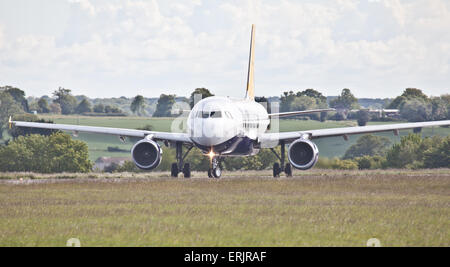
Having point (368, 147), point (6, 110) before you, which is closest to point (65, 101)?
point (6, 110)

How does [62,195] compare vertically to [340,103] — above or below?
below

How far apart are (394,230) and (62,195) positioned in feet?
49.8

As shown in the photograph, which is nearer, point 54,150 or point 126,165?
point 54,150

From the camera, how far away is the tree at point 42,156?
64.6m

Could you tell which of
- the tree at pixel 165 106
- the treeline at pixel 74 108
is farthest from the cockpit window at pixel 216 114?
the treeline at pixel 74 108

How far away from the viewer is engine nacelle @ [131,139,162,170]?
41438 mm

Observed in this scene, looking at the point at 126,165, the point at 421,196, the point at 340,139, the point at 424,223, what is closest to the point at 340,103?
the point at 340,139

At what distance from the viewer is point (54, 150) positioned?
65.8 metres

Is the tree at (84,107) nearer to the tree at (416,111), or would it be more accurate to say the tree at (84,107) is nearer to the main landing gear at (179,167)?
the tree at (416,111)

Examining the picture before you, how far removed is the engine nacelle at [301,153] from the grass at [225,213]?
3.57 m

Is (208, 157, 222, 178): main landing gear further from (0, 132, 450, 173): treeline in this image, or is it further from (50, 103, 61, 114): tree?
(50, 103, 61, 114): tree

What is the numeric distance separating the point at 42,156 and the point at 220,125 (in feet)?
103
